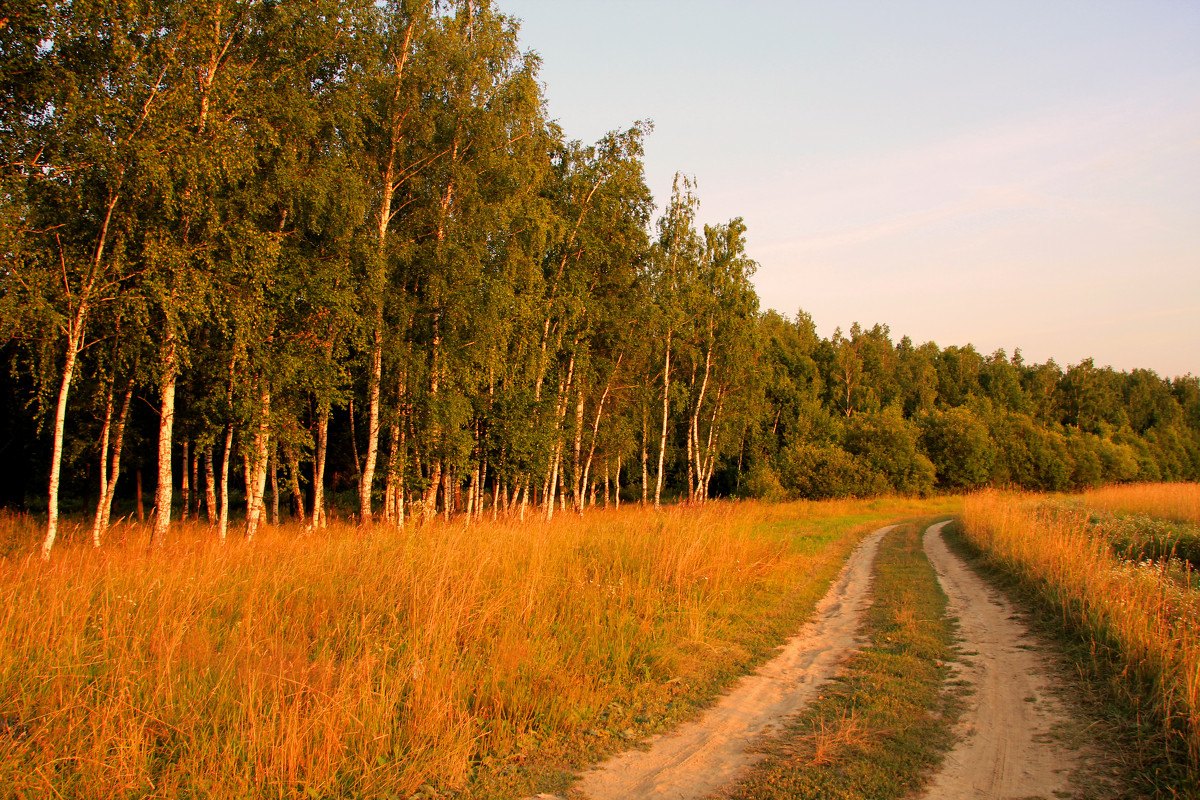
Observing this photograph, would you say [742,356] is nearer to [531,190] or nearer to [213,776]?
[531,190]

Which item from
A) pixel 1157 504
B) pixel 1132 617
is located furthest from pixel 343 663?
pixel 1157 504

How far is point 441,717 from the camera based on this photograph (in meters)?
4.68

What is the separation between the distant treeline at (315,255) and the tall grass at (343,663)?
5.82m

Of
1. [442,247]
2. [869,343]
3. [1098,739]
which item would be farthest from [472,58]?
[869,343]

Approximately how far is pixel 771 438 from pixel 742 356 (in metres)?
20.6

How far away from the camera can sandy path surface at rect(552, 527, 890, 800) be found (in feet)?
13.9

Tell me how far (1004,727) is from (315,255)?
52.8 feet

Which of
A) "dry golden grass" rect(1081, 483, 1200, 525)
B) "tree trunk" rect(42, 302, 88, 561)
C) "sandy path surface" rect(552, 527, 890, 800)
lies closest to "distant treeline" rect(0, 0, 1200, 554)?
"tree trunk" rect(42, 302, 88, 561)

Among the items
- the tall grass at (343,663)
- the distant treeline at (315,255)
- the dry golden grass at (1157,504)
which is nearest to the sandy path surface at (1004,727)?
the tall grass at (343,663)

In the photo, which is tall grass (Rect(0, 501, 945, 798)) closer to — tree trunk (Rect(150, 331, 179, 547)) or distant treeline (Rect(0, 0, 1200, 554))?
tree trunk (Rect(150, 331, 179, 547))

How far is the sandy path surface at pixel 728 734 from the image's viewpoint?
13.9ft

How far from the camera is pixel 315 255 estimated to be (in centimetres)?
1549

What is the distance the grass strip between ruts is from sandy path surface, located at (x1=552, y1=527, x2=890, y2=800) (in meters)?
0.19

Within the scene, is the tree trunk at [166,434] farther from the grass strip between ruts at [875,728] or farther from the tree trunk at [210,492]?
the grass strip between ruts at [875,728]
